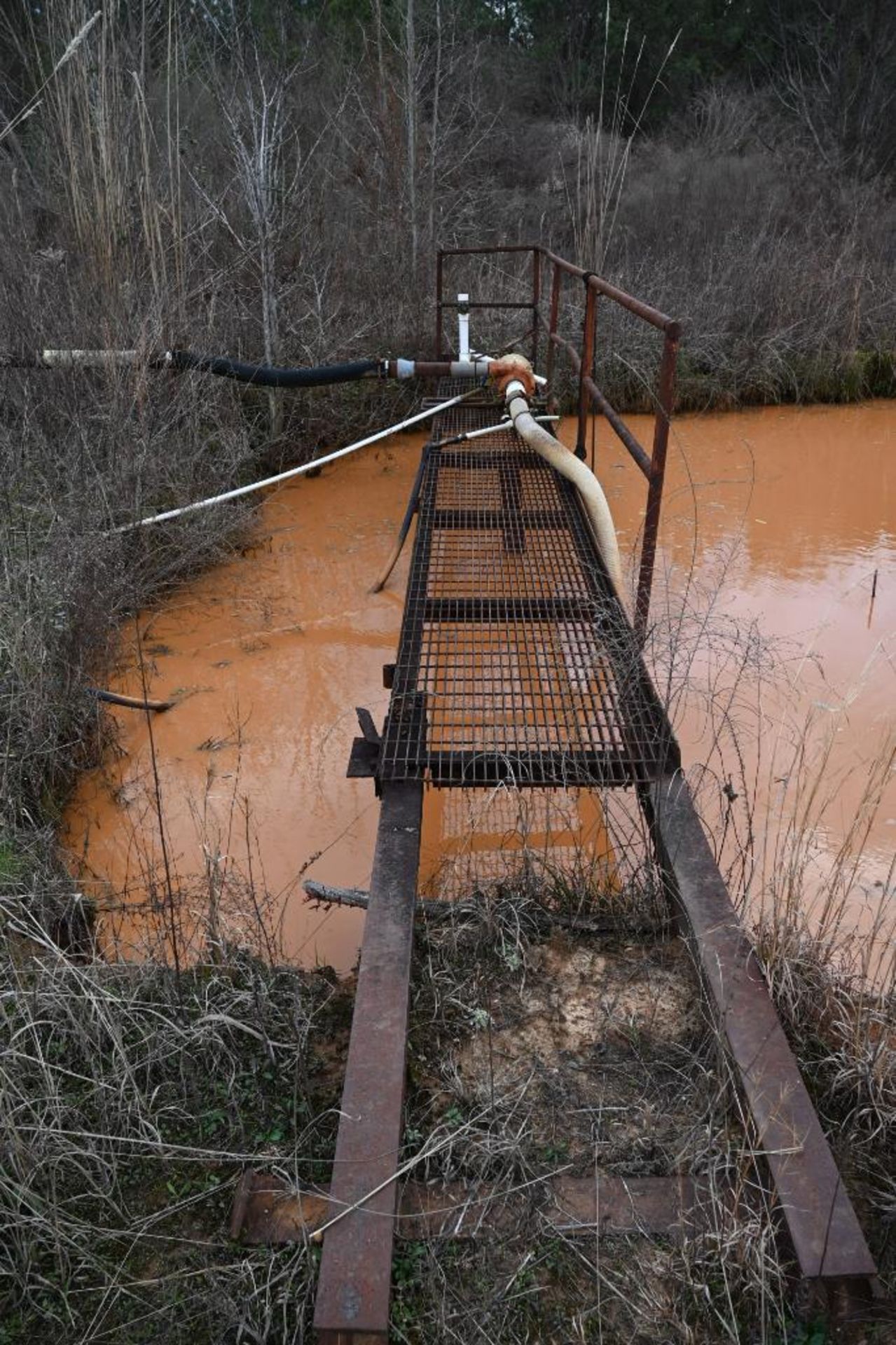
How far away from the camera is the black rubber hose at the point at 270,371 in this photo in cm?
482

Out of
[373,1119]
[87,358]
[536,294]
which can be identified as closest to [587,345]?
[536,294]

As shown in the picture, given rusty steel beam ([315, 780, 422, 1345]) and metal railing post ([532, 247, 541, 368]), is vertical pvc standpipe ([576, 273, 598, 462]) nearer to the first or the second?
metal railing post ([532, 247, 541, 368])

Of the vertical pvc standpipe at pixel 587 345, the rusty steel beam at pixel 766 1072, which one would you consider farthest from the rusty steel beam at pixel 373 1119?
the vertical pvc standpipe at pixel 587 345

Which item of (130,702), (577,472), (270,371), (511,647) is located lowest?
(130,702)

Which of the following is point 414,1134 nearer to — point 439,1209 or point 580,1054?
point 439,1209

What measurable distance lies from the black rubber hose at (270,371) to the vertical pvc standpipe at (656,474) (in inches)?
84.4

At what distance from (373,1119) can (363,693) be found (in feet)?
8.43

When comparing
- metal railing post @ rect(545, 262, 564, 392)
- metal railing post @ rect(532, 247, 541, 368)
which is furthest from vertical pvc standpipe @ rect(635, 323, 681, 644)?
metal railing post @ rect(532, 247, 541, 368)

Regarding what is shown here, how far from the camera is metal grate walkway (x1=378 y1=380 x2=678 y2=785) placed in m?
2.56

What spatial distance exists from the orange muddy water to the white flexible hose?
26 centimetres

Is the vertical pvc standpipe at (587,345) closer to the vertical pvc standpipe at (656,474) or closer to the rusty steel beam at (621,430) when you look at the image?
the rusty steel beam at (621,430)

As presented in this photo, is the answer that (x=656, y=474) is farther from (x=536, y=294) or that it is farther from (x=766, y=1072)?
(x=536, y=294)

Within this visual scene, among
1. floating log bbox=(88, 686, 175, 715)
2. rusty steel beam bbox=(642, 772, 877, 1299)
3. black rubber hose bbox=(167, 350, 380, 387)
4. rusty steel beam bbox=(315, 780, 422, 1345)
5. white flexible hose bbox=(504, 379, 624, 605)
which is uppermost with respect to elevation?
black rubber hose bbox=(167, 350, 380, 387)

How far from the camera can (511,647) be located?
12.2 ft
